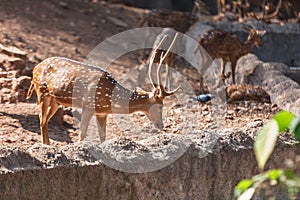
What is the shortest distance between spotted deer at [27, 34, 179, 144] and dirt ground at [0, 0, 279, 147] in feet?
1.90

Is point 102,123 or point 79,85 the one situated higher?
point 79,85

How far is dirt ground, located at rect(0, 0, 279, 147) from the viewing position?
6.85 m

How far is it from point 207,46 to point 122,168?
507cm

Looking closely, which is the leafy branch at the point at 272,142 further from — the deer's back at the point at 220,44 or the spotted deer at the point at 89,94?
the deer's back at the point at 220,44

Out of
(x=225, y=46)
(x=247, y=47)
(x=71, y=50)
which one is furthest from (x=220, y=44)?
(x=71, y=50)

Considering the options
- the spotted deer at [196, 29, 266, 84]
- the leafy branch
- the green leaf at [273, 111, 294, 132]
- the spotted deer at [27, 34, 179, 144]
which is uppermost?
the green leaf at [273, 111, 294, 132]

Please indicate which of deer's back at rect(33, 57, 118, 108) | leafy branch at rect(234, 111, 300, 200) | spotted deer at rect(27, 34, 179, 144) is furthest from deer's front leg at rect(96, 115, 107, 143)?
leafy branch at rect(234, 111, 300, 200)

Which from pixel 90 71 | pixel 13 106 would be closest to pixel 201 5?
pixel 13 106

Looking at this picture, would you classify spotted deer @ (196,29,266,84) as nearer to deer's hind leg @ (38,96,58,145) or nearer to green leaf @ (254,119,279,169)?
deer's hind leg @ (38,96,58,145)

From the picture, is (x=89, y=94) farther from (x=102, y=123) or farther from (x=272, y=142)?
(x=272, y=142)

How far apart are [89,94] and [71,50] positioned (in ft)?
15.3

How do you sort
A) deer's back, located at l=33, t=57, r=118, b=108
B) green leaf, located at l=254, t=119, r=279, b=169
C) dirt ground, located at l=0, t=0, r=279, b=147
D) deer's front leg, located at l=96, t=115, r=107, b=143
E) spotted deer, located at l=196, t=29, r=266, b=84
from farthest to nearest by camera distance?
spotted deer, located at l=196, t=29, r=266, b=84, dirt ground, located at l=0, t=0, r=279, b=147, deer's front leg, located at l=96, t=115, r=107, b=143, deer's back, located at l=33, t=57, r=118, b=108, green leaf, located at l=254, t=119, r=279, b=169

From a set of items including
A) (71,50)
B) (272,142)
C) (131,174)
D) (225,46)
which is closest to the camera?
(272,142)

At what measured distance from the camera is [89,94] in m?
5.73
